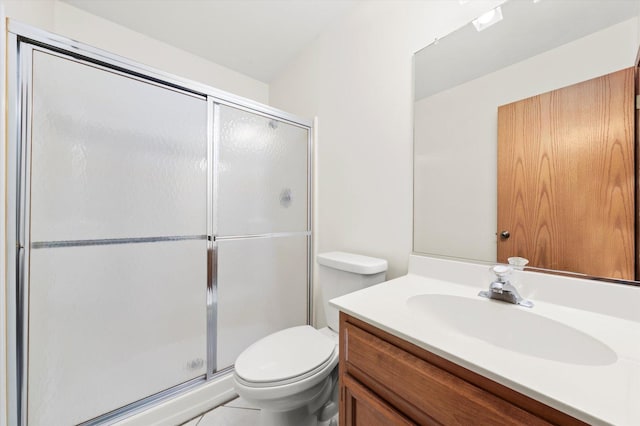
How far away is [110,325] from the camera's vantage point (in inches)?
45.6

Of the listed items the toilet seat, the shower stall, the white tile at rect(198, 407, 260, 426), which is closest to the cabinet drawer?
the toilet seat

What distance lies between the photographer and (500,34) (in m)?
0.97

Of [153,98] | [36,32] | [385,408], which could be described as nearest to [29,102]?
[36,32]

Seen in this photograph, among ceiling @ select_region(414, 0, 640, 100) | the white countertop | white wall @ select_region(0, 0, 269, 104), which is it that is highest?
white wall @ select_region(0, 0, 269, 104)

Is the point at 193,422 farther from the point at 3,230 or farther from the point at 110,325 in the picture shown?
the point at 3,230

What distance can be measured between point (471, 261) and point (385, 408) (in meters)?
0.66

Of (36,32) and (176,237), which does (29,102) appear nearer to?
(36,32)

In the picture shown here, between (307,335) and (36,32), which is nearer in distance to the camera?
(36,32)

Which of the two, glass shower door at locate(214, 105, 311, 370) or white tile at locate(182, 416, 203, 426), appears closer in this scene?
white tile at locate(182, 416, 203, 426)

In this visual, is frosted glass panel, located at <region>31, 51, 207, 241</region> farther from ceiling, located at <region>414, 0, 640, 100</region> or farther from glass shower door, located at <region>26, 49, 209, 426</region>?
ceiling, located at <region>414, 0, 640, 100</region>

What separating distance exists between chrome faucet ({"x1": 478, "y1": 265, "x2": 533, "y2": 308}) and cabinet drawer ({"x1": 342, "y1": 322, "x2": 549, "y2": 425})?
1.36 ft

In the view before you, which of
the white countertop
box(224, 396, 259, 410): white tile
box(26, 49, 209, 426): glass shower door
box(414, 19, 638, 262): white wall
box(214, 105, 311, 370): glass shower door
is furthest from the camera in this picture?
box(214, 105, 311, 370): glass shower door

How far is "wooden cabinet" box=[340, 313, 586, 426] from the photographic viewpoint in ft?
1.52

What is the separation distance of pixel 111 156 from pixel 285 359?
125 centimetres
